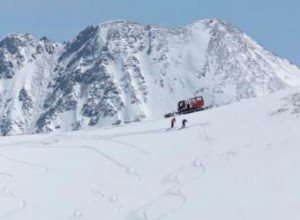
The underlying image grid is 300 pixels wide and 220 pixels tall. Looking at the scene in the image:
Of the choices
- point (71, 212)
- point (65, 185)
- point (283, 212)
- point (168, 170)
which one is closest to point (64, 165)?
point (65, 185)

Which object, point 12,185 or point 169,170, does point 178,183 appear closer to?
point 169,170

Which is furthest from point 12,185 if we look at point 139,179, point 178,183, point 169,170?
point 178,183

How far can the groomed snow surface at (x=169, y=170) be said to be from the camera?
38.9 meters

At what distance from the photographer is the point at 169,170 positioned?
4878 cm

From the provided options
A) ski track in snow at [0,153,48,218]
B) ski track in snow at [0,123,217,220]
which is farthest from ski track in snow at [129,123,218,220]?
ski track in snow at [0,153,48,218]

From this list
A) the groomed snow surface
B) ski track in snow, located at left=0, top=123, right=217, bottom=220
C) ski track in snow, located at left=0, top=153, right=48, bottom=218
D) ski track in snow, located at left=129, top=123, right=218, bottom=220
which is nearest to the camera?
ski track in snow, located at left=129, top=123, right=218, bottom=220

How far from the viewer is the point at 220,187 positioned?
41.9m

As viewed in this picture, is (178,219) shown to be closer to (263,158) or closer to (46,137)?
(263,158)

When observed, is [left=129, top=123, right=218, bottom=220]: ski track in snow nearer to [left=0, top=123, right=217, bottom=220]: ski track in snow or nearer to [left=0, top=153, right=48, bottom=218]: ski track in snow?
[left=0, top=123, right=217, bottom=220]: ski track in snow

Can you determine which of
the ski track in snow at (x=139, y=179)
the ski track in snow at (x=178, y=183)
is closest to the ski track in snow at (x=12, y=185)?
the ski track in snow at (x=139, y=179)

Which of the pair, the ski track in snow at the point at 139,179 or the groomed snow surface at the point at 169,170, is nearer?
the groomed snow surface at the point at 169,170

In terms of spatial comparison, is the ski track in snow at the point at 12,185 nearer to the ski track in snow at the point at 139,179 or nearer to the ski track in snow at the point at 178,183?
the ski track in snow at the point at 139,179

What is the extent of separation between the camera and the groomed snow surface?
128ft

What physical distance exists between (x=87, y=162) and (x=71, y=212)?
47.9 feet
